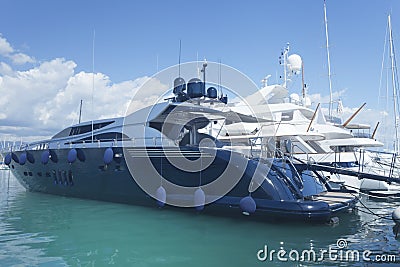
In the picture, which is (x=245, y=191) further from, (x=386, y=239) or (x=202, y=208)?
(x=386, y=239)

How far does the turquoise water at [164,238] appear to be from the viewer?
7.67 m

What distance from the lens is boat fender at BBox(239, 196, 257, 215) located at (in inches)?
420

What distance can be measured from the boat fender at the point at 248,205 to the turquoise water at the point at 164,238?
0.48m

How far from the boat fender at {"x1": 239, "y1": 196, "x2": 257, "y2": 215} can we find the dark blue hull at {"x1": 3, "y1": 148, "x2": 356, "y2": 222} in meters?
0.40

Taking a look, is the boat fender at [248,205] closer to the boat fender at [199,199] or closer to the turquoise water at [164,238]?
the turquoise water at [164,238]

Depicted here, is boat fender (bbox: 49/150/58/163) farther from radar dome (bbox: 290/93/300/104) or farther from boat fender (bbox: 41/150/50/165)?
radar dome (bbox: 290/93/300/104)

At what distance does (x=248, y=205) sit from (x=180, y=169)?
10.1 feet

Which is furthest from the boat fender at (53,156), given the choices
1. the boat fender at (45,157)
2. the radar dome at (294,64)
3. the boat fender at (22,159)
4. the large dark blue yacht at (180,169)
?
the radar dome at (294,64)

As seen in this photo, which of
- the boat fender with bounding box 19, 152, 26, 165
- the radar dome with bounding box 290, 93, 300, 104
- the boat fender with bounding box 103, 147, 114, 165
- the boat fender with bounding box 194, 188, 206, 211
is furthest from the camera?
the radar dome with bounding box 290, 93, 300, 104

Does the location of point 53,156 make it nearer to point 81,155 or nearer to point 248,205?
point 81,155

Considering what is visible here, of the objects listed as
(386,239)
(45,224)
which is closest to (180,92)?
(45,224)

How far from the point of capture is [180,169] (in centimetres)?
1275

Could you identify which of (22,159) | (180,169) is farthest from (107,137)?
(22,159)

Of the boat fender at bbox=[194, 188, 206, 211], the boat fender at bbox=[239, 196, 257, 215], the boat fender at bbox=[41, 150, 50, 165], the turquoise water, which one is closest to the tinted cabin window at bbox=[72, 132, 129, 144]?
the boat fender at bbox=[41, 150, 50, 165]
